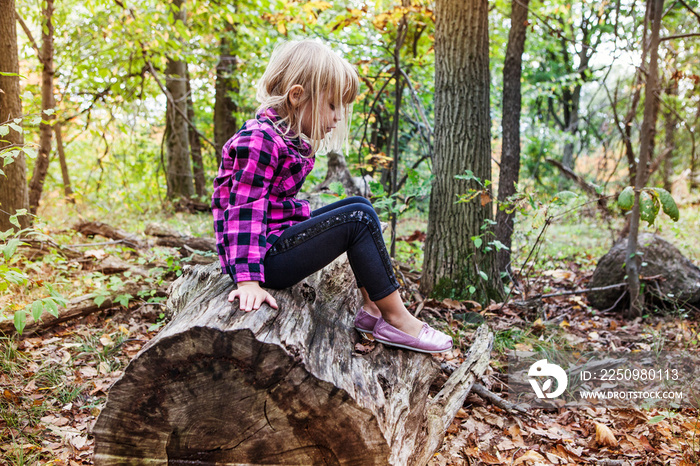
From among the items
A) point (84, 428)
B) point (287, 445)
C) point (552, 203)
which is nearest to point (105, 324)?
point (84, 428)

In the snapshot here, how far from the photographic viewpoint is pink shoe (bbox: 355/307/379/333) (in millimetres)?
2375

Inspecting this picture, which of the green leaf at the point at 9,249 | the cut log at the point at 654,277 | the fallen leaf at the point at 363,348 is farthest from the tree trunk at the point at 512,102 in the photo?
the green leaf at the point at 9,249

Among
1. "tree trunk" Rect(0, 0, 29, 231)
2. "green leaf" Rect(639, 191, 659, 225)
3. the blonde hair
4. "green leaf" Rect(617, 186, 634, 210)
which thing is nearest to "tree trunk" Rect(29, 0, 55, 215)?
"tree trunk" Rect(0, 0, 29, 231)

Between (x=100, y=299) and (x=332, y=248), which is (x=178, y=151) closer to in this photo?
(x=100, y=299)

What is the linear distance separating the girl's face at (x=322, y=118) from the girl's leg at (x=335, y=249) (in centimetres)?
42

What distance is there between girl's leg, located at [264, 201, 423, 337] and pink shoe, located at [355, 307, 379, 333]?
5.2 inches

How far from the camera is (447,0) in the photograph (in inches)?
156

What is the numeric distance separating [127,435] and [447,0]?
3.98m

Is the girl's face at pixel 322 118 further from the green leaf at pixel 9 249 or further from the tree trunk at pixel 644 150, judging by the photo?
the tree trunk at pixel 644 150

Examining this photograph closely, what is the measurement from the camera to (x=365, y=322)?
2391 mm

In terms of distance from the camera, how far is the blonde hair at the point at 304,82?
7.22ft

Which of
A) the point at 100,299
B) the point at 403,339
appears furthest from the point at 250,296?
the point at 100,299

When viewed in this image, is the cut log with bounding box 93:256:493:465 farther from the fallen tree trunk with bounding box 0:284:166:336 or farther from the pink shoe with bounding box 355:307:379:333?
the fallen tree trunk with bounding box 0:284:166:336

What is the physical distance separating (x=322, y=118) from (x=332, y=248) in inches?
26.0
